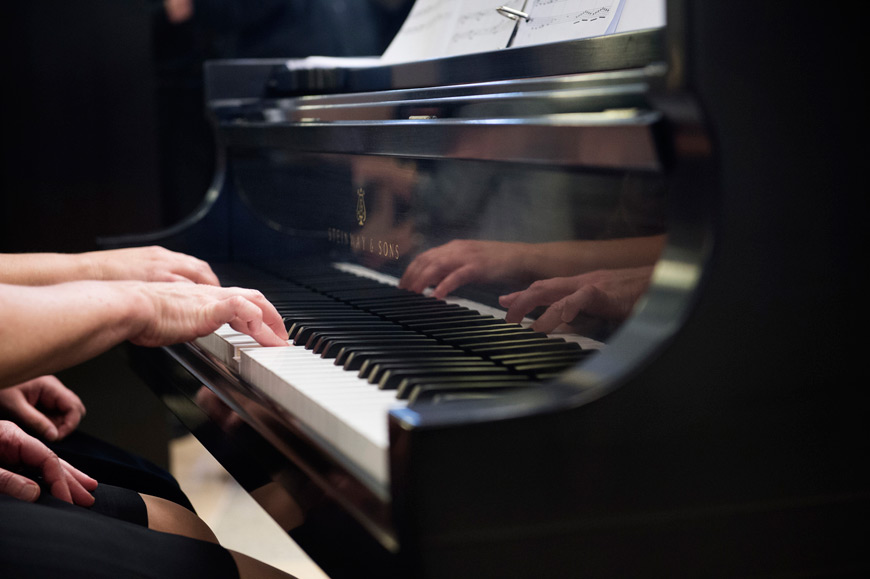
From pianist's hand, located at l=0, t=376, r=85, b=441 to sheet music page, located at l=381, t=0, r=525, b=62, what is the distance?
96 centimetres

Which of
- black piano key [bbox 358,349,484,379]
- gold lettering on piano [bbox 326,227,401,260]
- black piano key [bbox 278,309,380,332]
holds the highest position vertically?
gold lettering on piano [bbox 326,227,401,260]

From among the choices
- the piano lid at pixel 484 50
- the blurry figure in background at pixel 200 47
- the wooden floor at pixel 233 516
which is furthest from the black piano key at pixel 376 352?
the blurry figure in background at pixel 200 47

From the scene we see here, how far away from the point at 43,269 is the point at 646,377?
3.77 ft

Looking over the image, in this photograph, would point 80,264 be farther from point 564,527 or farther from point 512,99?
point 564,527

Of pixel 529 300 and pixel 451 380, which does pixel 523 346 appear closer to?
pixel 529 300

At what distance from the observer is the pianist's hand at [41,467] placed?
1.28 meters

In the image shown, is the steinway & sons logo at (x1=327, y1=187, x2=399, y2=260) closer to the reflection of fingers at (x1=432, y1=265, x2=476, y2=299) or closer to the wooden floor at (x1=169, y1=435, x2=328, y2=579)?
the reflection of fingers at (x1=432, y1=265, x2=476, y2=299)

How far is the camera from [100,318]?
100 centimetres

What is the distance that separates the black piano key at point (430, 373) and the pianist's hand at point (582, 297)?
0.11 metres

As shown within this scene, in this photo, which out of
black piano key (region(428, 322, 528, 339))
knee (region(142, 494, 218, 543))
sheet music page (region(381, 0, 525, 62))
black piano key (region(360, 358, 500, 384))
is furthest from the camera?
sheet music page (region(381, 0, 525, 62))

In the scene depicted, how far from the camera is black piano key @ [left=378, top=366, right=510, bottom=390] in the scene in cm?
98

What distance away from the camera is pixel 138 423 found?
2816mm

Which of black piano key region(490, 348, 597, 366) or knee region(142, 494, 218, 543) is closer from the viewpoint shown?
black piano key region(490, 348, 597, 366)

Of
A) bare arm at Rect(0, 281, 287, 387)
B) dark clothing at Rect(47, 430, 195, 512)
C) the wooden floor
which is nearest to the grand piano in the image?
bare arm at Rect(0, 281, 287, 387)
